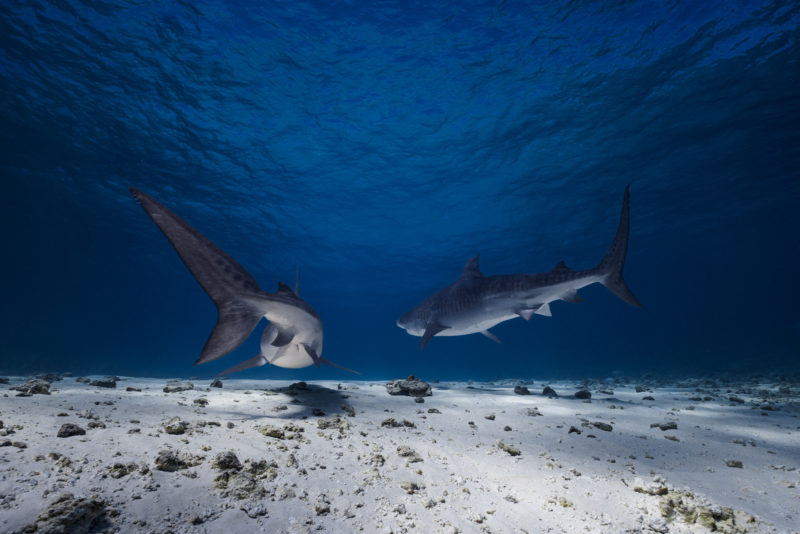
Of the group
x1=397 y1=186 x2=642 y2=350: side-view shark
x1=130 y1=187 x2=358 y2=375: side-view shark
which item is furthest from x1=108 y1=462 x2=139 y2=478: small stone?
x1=397 y1=186 x2=642 y2=350: side-view shark

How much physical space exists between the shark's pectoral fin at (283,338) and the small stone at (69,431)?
1524 millimetres

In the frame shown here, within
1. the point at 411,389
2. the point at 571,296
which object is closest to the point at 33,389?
the point at 411,389

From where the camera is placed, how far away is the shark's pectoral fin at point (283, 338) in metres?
3.43

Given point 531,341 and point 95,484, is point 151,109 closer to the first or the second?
point 95,484

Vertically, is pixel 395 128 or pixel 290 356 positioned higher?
pixel 395 128

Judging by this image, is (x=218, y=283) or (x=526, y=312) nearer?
(x=218, y=283)

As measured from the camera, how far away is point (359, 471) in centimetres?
229

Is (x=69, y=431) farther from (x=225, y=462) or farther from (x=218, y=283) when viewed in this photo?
(x=218, y=283)

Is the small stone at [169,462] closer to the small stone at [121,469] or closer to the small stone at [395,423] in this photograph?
the small stone at [121,469]

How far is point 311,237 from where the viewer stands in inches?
1222

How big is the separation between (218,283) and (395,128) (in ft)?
53.9

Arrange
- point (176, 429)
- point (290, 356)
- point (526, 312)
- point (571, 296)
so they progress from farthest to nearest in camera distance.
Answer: point (526, 312) < point (571, 296) < point (290, 356) < point (176, 429)

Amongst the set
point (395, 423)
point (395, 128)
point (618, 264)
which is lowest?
point (395, 423)

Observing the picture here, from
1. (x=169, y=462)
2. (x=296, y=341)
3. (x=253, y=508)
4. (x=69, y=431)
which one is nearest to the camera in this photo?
(x=253, y=508)
